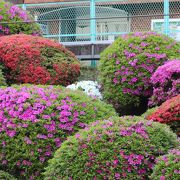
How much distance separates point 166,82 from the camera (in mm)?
7820

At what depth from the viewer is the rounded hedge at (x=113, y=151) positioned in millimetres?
5219

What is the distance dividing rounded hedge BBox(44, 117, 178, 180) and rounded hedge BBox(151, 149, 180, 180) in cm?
32

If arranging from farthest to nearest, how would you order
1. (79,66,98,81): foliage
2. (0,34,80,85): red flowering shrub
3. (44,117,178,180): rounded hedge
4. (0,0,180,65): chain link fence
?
(0,0,180,65): chain link fence, (79,66,98,81): foliage, (0,34,80,85): red flowering shrub, (44,117,178,180): rounded hedge

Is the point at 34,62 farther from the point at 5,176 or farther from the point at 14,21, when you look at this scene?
the point at 5,176

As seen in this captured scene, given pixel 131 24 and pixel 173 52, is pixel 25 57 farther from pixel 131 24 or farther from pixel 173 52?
pixel 131 24

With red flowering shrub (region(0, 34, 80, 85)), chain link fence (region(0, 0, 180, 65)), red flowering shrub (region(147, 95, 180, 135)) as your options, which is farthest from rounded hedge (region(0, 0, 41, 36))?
red flowering shrub (region(147, 95, 180, 135))

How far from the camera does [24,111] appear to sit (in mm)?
6605

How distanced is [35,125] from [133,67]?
264cm

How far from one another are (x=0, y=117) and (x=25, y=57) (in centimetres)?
265

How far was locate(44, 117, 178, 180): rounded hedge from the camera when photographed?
5.22 metres

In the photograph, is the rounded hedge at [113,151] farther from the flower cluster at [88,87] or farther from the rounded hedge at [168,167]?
the flower cluster at [88,87]

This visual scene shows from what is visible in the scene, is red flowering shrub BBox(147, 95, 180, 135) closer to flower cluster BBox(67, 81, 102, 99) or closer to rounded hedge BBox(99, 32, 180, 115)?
rounded hedge BBox(99, 32, 180, 115)

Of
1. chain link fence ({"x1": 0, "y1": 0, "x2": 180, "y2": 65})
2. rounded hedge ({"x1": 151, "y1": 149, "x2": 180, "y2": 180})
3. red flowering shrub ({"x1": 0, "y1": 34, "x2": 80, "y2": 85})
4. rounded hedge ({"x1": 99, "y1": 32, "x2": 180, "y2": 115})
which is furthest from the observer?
chain link fence ({"x1": 0, "y1": 0, "x2": 180, "y2": 65})

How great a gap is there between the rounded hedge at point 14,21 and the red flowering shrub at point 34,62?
43.6 inches
